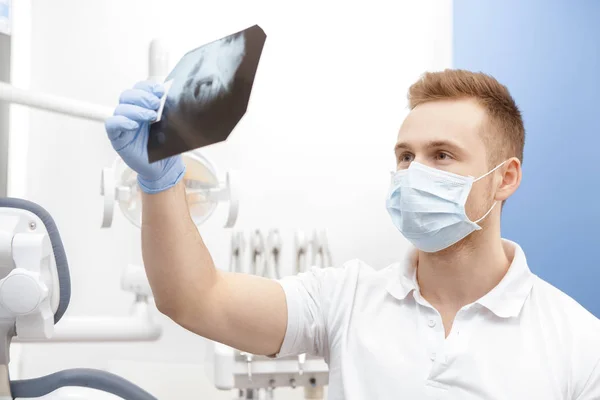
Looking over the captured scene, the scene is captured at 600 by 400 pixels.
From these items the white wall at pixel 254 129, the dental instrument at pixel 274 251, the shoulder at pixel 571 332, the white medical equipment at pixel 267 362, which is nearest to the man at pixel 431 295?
the shoulder at pixel 571 332

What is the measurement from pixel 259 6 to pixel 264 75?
294 millimetres

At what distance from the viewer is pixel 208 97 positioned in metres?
1.12

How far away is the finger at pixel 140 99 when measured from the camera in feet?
3.84

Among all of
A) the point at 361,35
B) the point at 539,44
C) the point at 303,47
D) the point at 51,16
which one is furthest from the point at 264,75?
the point at 539,44

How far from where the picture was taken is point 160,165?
129 cm

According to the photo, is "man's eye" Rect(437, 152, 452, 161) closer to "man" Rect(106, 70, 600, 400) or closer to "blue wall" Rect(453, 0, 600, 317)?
"man" Rect(106, 70, 600, 400)

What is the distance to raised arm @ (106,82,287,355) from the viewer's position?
3.92 ft

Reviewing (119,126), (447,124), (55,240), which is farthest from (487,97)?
(55,240)

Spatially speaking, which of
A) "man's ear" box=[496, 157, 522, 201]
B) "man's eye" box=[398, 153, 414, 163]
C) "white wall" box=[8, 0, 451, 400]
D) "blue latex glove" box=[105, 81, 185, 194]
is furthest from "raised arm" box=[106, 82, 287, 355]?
"white wall" box=[8, 0, 451, 400]

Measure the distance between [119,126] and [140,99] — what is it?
59 mm

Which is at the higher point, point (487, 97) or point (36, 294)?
point (487, 97)

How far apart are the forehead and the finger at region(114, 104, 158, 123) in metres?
0.72

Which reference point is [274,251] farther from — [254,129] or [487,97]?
[487,97]

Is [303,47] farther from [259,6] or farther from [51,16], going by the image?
[51,16]
